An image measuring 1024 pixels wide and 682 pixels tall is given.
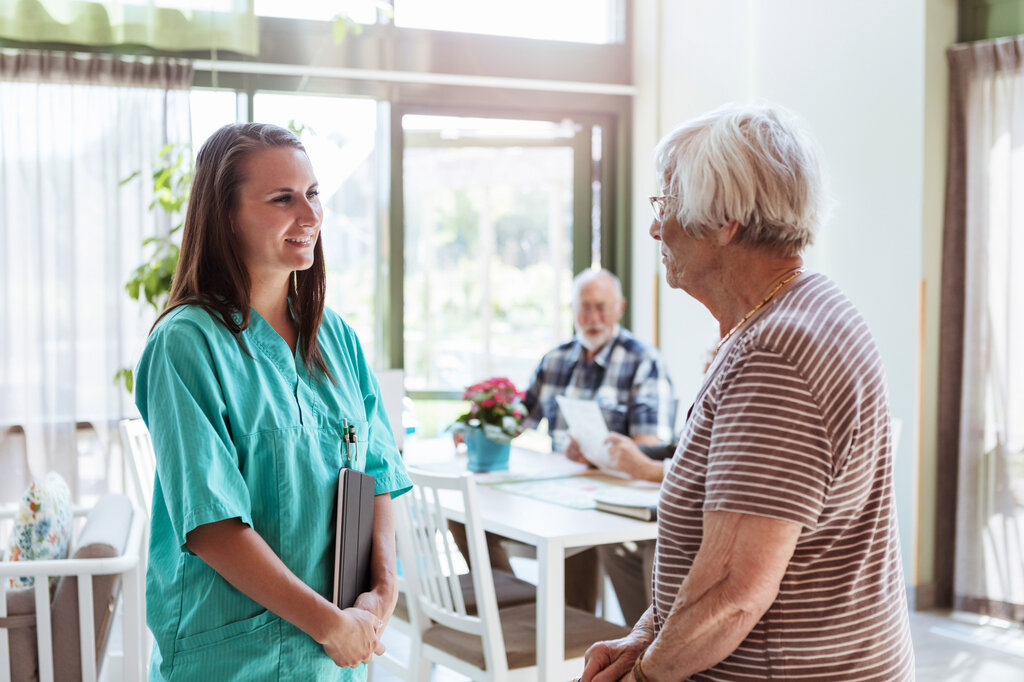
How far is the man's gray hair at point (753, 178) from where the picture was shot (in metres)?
1.20

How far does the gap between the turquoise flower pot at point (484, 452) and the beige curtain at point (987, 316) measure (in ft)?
6.16

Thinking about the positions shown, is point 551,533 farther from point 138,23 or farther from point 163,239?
point 138,23

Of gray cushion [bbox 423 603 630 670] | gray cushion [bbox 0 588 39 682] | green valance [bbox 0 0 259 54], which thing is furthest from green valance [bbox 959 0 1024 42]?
gray cushion [bbox 0 588 39 682]

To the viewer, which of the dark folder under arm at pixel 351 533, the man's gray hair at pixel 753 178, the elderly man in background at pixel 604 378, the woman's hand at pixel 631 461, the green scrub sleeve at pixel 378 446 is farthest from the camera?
the elderly man in background at pixel 604 378

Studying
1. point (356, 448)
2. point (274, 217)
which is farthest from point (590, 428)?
point (274, 217)

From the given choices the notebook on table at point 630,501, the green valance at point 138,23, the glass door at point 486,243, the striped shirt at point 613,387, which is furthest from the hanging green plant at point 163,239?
the notebook on table at point 630,501

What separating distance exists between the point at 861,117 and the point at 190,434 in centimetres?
359

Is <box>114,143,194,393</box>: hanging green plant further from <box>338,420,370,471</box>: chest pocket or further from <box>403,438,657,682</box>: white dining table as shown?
<box>338,420,370,471</box>: chest pocket

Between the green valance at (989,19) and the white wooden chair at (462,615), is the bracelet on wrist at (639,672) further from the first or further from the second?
the green valance at (989,19)

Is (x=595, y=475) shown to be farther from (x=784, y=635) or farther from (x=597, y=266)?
(x=597, y=266)

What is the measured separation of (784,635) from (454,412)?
4118mm

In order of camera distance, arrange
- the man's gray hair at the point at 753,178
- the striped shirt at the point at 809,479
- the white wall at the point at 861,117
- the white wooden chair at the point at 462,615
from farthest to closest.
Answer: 1. the white wall at the point at 861,117
2. the white wooden chair at the point at 462,615
3. the man's gray hair at the point at 753,178
4. the striped shirt at the point at 809,479

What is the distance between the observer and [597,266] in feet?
18.1

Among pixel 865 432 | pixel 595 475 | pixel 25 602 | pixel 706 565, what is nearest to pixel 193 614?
pixel 706 565
